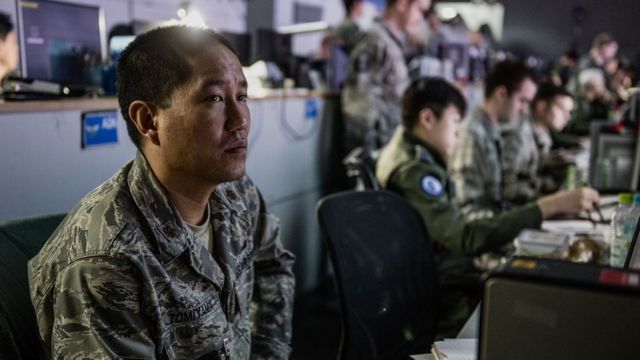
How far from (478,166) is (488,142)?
142mm

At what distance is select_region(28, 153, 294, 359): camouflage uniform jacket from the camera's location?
947 mm

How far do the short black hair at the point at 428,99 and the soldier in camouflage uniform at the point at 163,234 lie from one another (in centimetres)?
121

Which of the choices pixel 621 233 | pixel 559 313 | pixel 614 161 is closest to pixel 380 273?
pixel 621 233

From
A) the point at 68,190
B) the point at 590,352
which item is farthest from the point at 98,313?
the point at 68,190

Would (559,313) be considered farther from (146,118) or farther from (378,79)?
(378,79)

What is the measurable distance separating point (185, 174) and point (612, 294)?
2.58 ft

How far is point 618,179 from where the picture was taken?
10.1 feet

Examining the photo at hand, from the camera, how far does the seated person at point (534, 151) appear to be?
333cm

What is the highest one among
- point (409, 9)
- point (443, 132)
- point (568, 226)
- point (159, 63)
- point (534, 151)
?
point (409, 9)

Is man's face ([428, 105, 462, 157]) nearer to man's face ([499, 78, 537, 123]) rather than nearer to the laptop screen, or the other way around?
man's face ([499, 78, 537, 123])

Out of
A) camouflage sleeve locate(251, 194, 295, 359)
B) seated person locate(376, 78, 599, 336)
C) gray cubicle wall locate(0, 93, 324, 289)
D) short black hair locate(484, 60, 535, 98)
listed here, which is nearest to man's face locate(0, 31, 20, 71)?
gray cubicle wall locate(0, 93, 324, 289)

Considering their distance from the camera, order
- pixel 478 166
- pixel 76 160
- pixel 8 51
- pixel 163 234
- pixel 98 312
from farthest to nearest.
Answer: pixel 8 51
pixel 478 166
pixel 76 160
pixel 163 234
pixel 98 312

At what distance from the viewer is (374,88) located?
3.68m

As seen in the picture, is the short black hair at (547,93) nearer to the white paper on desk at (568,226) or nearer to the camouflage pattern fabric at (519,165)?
the camouflage pattern fabric at (519,165)
